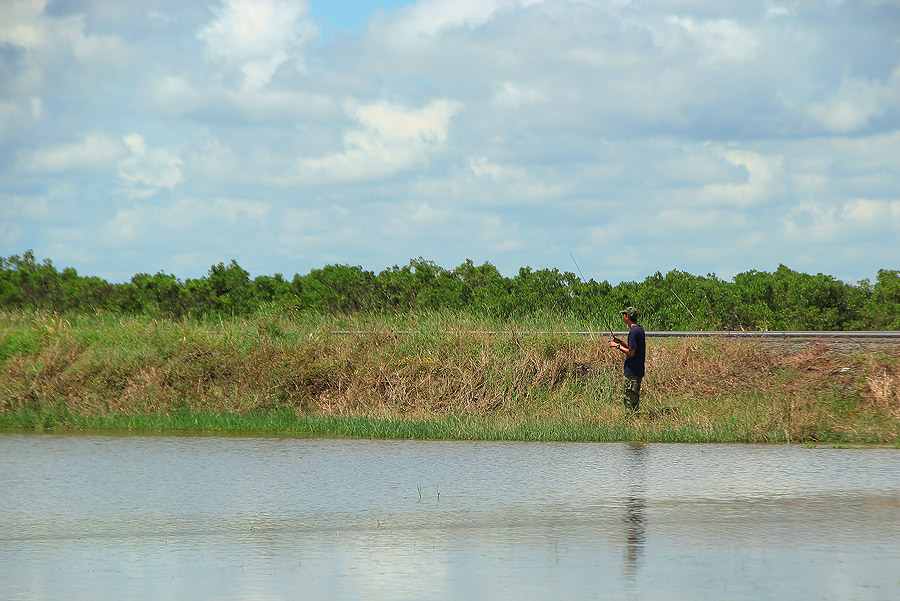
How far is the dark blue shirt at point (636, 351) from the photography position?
55.0ft

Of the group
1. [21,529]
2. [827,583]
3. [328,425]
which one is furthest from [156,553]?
[328,425]

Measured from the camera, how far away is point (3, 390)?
885 inches

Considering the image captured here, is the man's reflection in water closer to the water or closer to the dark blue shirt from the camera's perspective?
the water

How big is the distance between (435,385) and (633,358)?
5.18 metres

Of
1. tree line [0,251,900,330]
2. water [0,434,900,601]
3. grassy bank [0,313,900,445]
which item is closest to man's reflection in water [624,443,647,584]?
water [0,434,900,601]

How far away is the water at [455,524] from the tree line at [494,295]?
1185 centimetres

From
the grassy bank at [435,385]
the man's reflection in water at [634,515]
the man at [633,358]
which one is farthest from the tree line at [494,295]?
the man's reflection in water at [634,515]

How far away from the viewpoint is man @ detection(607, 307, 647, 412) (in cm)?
1675

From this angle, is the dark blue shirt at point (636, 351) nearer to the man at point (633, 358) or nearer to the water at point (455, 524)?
the man at point (633, 358)

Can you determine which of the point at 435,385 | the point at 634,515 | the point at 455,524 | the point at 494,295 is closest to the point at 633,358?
the point at 435,385

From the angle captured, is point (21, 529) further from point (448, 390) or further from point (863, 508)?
point (448, 390)

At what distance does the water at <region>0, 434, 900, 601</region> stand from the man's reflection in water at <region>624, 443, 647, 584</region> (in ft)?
0.07

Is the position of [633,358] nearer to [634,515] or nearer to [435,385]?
[435,385]

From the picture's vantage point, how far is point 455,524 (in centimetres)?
948
